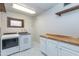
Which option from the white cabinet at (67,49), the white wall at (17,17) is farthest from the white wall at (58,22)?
the white cabinet at (67,49)

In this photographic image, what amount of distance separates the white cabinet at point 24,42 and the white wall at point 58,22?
0.51 meters

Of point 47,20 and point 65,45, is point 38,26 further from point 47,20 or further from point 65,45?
point 65,45

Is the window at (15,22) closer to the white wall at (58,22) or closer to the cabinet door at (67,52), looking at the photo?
the white wall at (58,22)

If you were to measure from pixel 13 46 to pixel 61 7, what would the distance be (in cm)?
195

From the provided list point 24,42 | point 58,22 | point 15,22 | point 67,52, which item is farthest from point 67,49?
point 15,22

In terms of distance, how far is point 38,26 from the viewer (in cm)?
236

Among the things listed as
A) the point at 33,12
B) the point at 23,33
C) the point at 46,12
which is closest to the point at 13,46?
the point at 23,33

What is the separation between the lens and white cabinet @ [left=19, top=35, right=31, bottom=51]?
2.41 metres

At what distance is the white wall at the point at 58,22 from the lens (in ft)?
5.22

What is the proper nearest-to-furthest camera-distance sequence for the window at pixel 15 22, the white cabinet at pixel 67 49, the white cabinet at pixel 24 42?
the white cabinet at pixel 67 49 < the window at pixel 15 22 < the white cabinet at pixel 24 42

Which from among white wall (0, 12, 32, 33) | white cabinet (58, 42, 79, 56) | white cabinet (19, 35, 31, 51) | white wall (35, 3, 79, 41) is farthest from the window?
white cabinet (58, 42, 79, 56)

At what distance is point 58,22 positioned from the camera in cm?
200

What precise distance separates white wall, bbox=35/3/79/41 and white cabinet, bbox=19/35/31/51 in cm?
51

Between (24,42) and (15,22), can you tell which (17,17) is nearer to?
(15,22)
